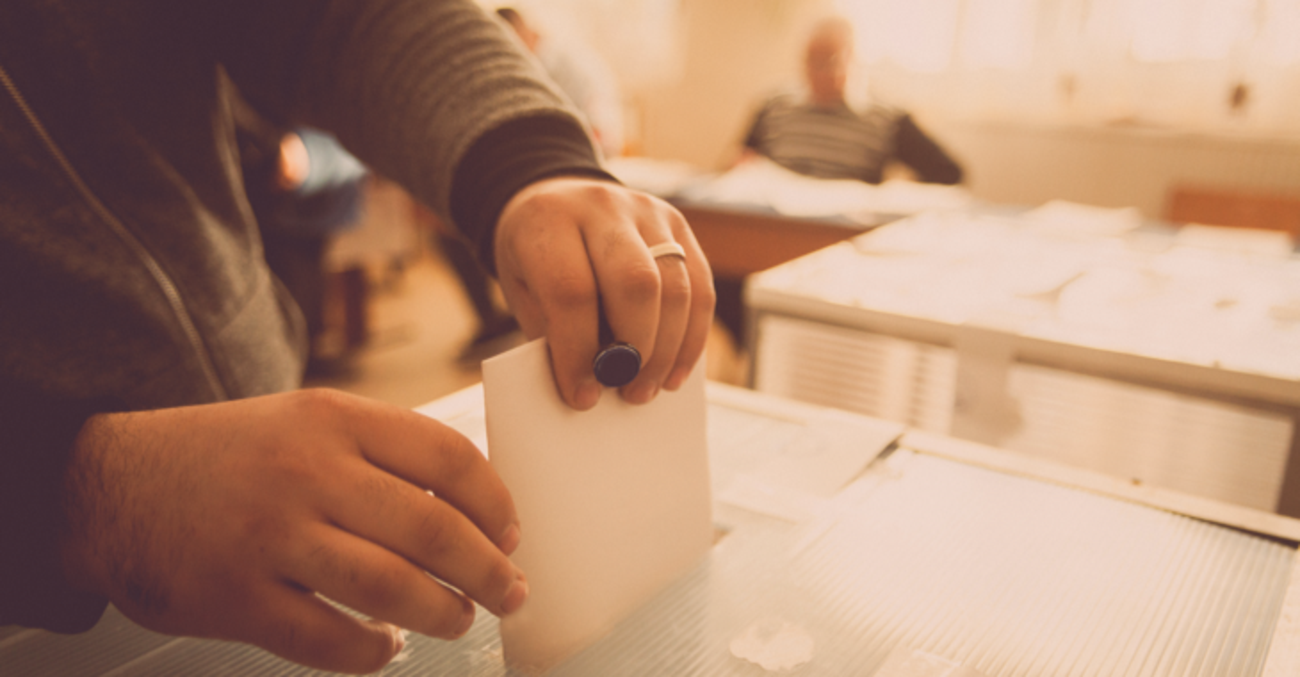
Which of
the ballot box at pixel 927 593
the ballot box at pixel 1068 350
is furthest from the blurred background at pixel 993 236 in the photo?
the ballot box at pixel 927 593

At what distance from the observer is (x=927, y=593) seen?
52cm

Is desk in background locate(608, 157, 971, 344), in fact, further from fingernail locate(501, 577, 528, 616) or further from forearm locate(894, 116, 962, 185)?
fingernail locate(501, 577, 528, 616)

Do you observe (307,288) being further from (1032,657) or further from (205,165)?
(1032,657)

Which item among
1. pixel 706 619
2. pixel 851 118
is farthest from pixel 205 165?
pixel 851 118

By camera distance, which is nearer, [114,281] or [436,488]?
[436,488]

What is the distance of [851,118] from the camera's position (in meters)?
3.05

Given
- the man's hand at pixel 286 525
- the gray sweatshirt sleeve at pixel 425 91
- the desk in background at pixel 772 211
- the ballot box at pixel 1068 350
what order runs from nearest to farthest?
the man's hand at pixel 286 525 → the gray sweatshirt sleeve at pixel 425 91 → the ballot box at pixel 1068 350 → the desk in background at pixel 772 211

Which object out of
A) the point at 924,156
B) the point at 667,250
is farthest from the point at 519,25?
the point at 667,250

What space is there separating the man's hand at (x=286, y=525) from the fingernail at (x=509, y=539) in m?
0.02

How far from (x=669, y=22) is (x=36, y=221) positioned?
4.28 meters

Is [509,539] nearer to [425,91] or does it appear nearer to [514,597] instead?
[514,597]

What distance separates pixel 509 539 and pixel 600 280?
0.53ft

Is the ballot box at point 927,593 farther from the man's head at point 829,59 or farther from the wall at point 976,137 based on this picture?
the wall at point 976,137

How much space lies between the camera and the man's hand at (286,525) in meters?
0.32
